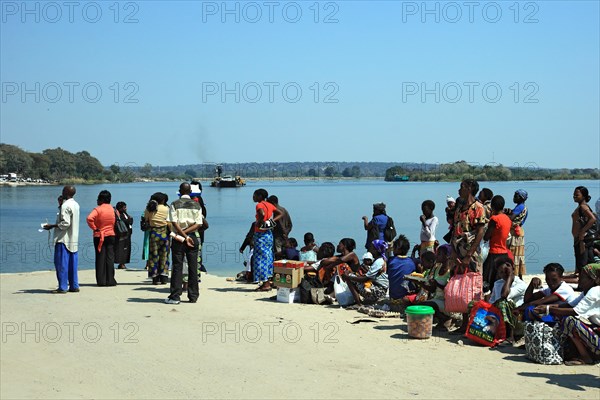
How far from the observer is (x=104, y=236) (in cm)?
1193

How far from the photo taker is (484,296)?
8539 millimetres

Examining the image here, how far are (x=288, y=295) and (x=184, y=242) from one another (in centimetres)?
169

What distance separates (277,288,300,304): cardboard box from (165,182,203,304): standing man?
122cm

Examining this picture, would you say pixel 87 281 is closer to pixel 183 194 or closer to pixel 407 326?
pixel 183 194

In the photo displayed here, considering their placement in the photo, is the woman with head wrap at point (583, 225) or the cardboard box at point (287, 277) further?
the woman with head wrap at point (583, 225)

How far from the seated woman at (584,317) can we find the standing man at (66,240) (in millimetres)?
7237

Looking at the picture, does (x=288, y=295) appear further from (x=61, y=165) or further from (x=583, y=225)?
(x=61, y=165)

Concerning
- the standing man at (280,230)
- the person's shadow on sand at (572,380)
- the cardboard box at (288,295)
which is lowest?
the person's shadow on sand at (572,380)

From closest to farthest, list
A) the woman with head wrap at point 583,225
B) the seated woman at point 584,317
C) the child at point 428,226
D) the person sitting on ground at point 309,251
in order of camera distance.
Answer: the seated woman at point 584,317, the woman with head wrap at point 583,225, the child at point 428,226, the person sitting on ground at point 309,251

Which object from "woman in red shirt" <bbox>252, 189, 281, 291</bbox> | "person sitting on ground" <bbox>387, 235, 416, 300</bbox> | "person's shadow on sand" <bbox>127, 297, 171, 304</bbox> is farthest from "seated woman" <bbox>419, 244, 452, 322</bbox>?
"person's shadow on sand" <bbox>127, 297, 171, 304</bbox>

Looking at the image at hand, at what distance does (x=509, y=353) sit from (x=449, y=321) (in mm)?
1189

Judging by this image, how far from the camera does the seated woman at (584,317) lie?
6.93 m

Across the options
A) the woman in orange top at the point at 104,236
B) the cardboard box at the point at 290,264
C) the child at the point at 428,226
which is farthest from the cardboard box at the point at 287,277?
the woman in orange top at the point at 104,236

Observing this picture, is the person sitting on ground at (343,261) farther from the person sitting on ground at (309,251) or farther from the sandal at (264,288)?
the sandal at (264,288)
